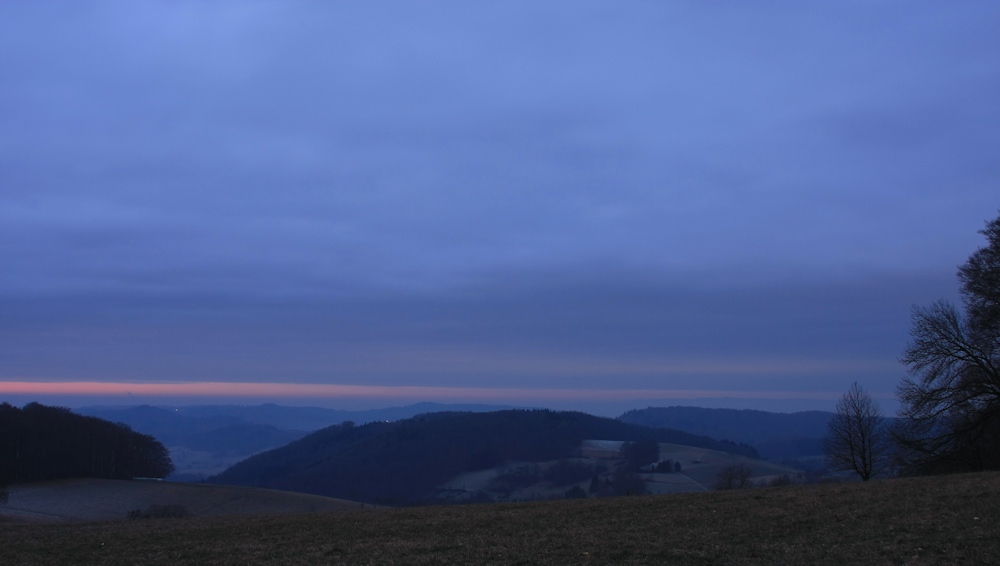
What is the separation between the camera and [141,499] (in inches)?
2589

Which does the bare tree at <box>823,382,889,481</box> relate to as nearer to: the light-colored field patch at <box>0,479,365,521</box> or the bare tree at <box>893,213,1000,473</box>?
the bare tree at <box>893,213,1000,473</box>

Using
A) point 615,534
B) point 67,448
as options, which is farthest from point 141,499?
point 615,534

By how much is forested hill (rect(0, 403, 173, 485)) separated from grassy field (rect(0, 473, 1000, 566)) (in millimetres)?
70626

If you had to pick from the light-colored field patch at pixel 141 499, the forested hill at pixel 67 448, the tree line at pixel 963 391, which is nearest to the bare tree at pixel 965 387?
the tree line at pixel 963 391

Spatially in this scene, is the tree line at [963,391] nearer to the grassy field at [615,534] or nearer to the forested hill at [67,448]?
the grassy field at [615,534]

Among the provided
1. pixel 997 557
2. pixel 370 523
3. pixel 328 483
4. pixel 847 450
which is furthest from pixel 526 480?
pixel 997 557

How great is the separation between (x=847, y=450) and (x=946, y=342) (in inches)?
353

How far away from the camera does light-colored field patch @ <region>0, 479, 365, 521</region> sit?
58.2 m

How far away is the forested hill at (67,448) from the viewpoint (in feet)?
264

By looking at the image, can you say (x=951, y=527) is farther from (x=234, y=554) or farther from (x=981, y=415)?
(x=981, y=415)

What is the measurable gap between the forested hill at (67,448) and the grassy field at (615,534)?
7063cm

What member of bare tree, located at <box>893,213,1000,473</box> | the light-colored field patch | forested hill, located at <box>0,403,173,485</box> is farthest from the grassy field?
forested hill, located at <box>0,403,173,485</box>

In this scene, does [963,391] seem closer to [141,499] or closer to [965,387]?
[965,387]

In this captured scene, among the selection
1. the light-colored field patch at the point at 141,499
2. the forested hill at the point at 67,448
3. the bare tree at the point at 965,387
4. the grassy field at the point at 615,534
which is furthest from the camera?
the forested hill at the point at 67,448
